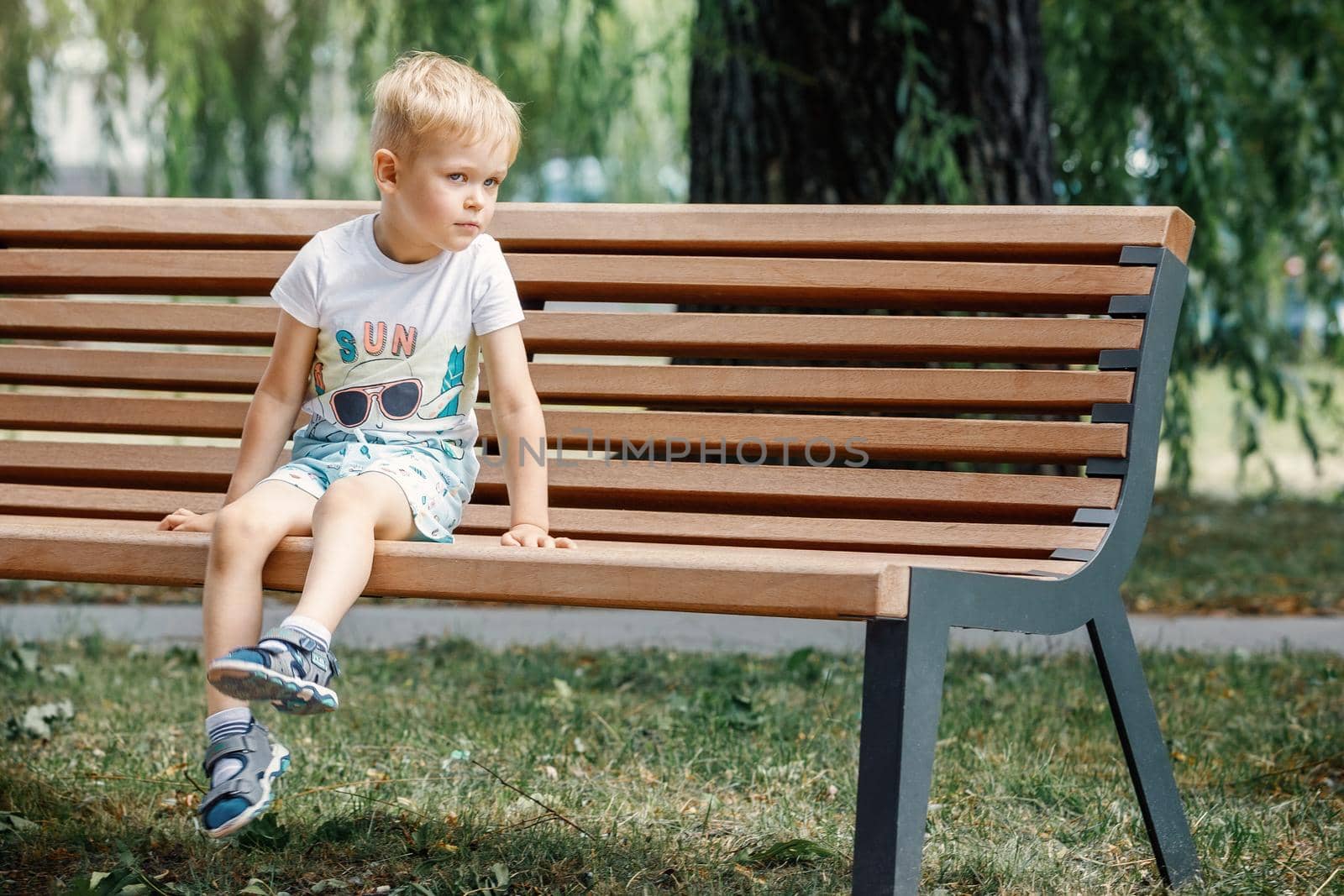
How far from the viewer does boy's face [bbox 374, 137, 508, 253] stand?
7.84ft

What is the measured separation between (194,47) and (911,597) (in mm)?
4885

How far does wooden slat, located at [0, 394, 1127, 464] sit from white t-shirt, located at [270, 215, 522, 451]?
16 centimetres

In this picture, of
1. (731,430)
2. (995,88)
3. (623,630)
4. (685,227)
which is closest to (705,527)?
(731,430)

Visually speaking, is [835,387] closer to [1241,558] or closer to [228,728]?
[228,728]

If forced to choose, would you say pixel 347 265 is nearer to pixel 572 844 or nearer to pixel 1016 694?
pixel 572 844

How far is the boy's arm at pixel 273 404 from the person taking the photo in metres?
2.53

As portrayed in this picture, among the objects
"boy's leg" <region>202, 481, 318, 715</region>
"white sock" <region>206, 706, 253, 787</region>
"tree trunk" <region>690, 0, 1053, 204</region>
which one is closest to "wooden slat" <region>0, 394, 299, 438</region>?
"boy's leg" <region>202, 481, 318, 715</region>

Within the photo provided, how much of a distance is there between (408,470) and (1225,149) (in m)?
4.43

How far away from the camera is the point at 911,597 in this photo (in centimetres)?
186

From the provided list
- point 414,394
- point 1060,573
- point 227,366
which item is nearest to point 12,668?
point 227,366

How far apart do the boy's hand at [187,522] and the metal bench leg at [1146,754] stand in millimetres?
1472

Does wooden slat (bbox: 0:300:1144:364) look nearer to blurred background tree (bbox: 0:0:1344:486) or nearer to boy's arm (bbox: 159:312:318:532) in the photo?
boy's arm (bbox: 159:312:318:532)

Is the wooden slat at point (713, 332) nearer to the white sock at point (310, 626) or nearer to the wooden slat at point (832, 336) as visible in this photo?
the wooden slat at point (832, 336)

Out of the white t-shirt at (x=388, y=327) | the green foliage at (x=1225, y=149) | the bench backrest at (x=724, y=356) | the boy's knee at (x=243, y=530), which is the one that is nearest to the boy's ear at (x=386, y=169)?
the white t-shirt at (x=388, y=327)
